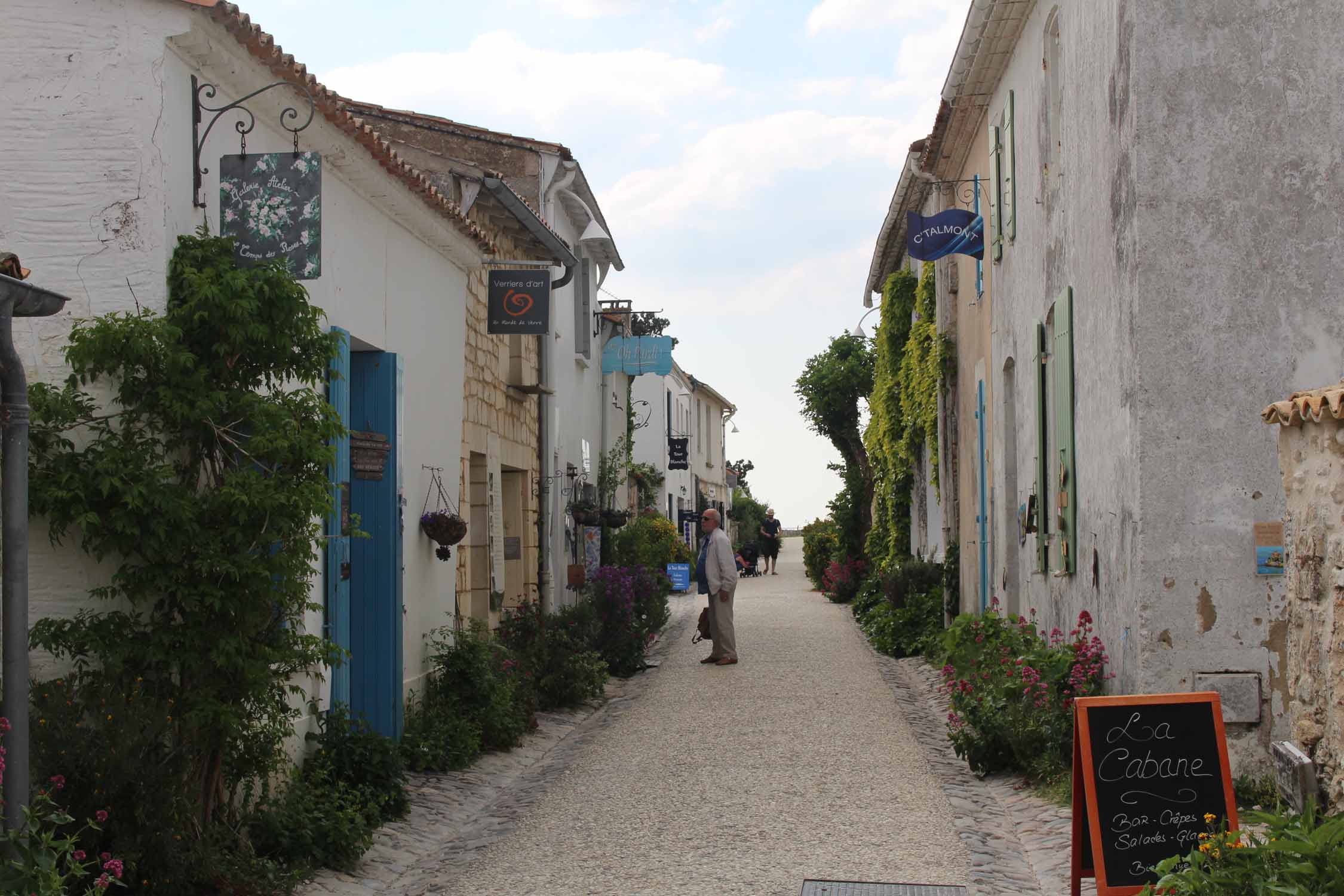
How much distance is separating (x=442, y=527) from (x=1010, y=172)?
222 inches

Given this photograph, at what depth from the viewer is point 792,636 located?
58.9 ft

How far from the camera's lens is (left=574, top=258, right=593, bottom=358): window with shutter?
59.3 feet

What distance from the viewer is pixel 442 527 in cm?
960

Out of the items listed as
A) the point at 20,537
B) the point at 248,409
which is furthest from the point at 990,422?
the point at 20,537

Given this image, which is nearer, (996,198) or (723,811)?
(723,811)

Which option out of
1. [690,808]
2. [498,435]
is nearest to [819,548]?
[498,435]

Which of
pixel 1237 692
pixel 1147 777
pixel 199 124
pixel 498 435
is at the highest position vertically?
pixel 199 124

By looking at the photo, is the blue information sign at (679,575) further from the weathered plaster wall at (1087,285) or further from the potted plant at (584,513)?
the weathered plaster wall at (1087,285)

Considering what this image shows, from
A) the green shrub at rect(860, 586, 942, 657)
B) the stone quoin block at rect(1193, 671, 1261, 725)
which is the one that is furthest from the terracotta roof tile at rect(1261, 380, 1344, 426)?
the green shrub at rect(860, 586, 942, 657)

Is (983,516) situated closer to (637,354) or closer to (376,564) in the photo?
(376,564)

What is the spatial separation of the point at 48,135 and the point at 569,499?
39.2ft

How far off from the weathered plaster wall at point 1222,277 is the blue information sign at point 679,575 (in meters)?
20.3

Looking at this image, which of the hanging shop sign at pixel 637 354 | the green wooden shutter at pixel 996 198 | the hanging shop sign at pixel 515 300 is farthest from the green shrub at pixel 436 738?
the hanging shop sign at pixel 637 354

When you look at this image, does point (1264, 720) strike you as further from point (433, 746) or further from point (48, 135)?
point (48, 135)
